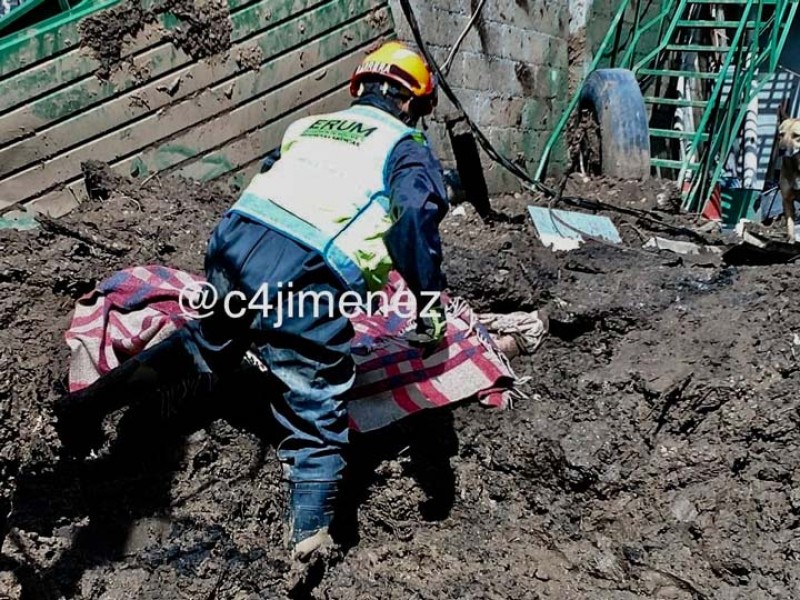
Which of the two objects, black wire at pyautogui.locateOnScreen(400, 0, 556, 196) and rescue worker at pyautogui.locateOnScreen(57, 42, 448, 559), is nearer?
rescue worker at pyautogui.locateOnScreen(57, 42, 448, 559)

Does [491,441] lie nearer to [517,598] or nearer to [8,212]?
[517,598]

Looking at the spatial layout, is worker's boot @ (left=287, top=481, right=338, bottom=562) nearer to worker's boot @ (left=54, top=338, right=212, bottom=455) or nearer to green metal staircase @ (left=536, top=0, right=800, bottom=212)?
worker's boot @ (left=54, top=338, right=212, bottom=455)

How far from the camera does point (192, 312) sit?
3.12 m

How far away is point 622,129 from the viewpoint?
6.21 m

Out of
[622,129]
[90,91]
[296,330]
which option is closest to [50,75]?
[90,91]

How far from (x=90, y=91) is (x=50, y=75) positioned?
21 centimetres

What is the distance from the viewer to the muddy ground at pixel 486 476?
251 cm

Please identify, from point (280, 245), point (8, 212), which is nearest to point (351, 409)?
point (280, 245)

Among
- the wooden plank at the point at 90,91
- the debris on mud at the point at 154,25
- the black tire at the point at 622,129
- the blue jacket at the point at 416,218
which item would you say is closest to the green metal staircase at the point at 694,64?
the black tire at the point at 622,129

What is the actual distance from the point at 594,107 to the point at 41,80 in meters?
4.28

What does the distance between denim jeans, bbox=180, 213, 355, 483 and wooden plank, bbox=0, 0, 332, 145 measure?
1.76 m

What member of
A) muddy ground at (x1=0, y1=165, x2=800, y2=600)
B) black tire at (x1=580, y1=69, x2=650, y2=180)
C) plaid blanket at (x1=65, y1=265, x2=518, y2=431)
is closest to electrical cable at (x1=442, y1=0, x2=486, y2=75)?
black tire at (x1=580, y1=69, x2=650, y2=180)

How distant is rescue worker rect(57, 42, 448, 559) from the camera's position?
254 cm

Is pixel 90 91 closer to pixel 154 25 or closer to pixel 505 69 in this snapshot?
pixel 154 25
